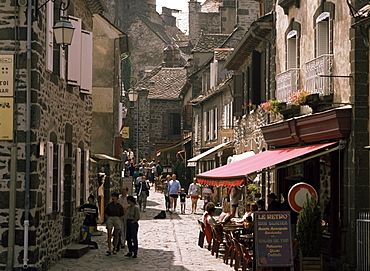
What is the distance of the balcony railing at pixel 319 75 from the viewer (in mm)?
15547

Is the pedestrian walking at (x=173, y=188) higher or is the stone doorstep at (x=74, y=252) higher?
the pedestrian walking at (x=173, y=188)

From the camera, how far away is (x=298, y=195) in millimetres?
13961

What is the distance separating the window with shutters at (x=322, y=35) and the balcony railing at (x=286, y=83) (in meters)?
1.51

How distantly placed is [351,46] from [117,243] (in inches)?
288

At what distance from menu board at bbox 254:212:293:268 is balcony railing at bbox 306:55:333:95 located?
136 inches

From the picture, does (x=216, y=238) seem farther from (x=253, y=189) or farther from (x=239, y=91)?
(x=239, y=91)

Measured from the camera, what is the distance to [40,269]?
1402 cm

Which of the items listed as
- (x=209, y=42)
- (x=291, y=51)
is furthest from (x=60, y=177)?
(x=209, y=42)

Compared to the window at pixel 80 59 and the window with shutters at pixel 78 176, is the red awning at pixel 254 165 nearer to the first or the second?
the window with shutters at pixel 78 176

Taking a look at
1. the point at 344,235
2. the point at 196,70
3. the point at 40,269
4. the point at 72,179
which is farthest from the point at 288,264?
the point at 196,70

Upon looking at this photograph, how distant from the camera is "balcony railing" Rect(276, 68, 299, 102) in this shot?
18.2 m

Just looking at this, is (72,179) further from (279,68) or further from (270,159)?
(279,68)

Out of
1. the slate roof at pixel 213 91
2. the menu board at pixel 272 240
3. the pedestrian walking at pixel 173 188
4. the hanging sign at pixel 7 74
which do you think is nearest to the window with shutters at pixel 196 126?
the slate roof at pixel 213 91

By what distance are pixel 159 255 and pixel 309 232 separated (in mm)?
5125
